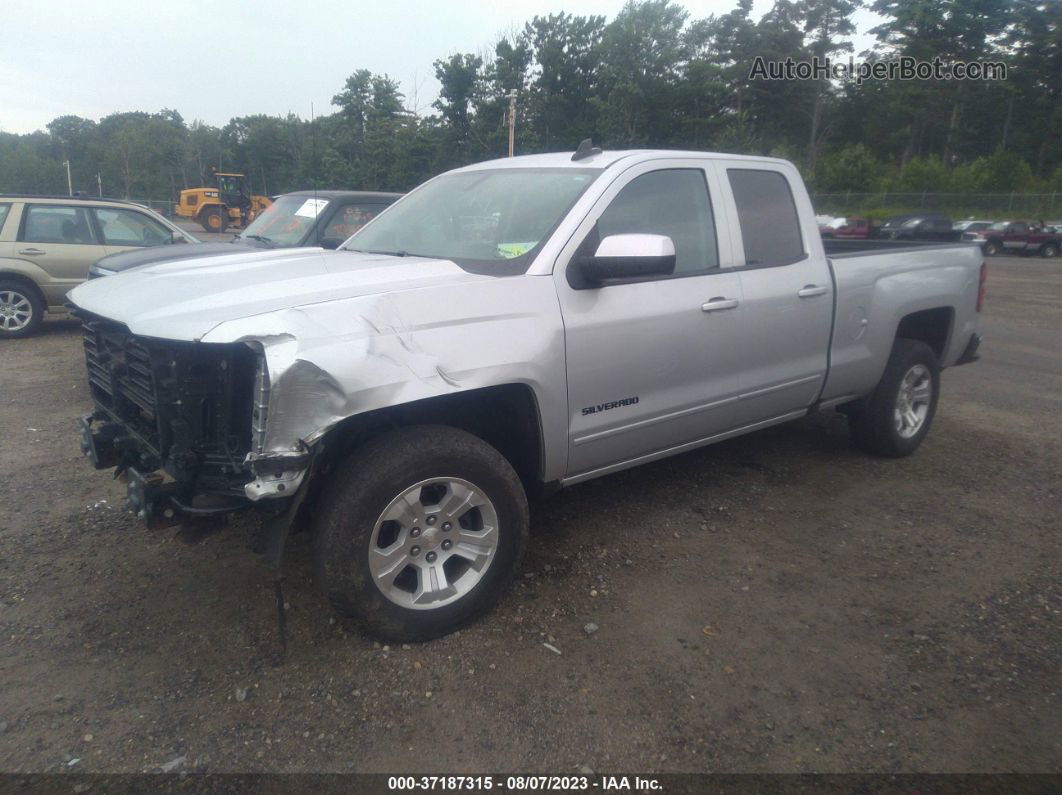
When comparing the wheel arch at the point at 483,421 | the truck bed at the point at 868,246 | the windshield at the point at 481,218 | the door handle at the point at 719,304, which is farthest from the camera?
the truck bed at the point at 868,246

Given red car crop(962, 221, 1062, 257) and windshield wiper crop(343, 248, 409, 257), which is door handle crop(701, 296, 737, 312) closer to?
windshield wiper crop(343, 248, 409, 257)

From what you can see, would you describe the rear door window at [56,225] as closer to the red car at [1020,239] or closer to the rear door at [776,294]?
the rear door at [776,294]

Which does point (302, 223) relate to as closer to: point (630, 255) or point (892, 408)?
point (630, 255)

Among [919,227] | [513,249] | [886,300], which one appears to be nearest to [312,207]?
[513,249]

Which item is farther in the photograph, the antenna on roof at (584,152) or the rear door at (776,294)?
the rear door at (776,294)

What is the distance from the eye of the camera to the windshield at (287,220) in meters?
7.71

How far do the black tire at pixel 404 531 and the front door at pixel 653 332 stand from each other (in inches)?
18.8

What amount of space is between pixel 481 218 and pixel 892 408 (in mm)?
3034

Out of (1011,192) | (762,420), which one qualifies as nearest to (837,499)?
(762,420)

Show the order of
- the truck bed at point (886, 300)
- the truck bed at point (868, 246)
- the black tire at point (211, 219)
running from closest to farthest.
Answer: the truck bed at point (886, 300)
the truck bed at point (868, 246)
the black tire at point (211, 219)

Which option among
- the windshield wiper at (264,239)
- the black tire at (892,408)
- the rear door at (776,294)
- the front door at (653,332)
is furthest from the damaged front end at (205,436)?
the windshield wiper at (264,239)

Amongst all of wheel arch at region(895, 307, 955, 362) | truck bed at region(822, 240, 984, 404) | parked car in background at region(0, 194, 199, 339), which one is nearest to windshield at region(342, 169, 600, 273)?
truck bed at region(822, 240, 984, 404)

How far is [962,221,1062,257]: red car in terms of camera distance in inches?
1245

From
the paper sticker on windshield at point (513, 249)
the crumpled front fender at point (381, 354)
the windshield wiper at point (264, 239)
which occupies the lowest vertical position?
the crumpled front fender at point (381, 354)
